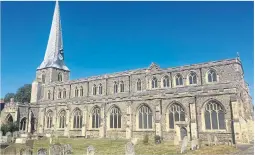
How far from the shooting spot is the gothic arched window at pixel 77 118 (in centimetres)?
3688

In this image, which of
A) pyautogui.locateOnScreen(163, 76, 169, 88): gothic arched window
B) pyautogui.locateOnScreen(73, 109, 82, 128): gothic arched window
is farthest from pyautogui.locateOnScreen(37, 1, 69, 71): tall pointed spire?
pyautogui.locateOnScreen(163, 76, 169, 88): gothic arched window

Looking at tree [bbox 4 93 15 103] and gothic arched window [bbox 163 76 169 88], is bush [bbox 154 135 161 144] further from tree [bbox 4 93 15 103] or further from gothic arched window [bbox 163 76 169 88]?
tree [bbox 4 93 15 103]

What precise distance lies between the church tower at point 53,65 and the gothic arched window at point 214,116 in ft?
106

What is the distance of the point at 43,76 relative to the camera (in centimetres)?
4881

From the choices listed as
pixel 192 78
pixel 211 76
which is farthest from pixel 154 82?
pixel 211 76

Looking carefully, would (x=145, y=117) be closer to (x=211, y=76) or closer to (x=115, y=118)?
(x=115, y=118)

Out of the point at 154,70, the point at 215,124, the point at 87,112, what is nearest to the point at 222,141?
the point at 215,124

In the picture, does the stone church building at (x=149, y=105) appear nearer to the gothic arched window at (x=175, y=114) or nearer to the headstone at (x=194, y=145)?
the gothic arched window at (x=175, y=114)

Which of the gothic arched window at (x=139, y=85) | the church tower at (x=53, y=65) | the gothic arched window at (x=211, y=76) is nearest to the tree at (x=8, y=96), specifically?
the church tower at (x=53, y=65)

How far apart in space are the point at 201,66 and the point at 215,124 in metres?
7.73

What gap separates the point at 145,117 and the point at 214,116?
8410 mm

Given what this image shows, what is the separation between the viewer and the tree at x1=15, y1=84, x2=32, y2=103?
202 feet

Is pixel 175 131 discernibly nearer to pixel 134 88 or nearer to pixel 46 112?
pixel 134 88

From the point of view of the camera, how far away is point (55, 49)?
168 ft
